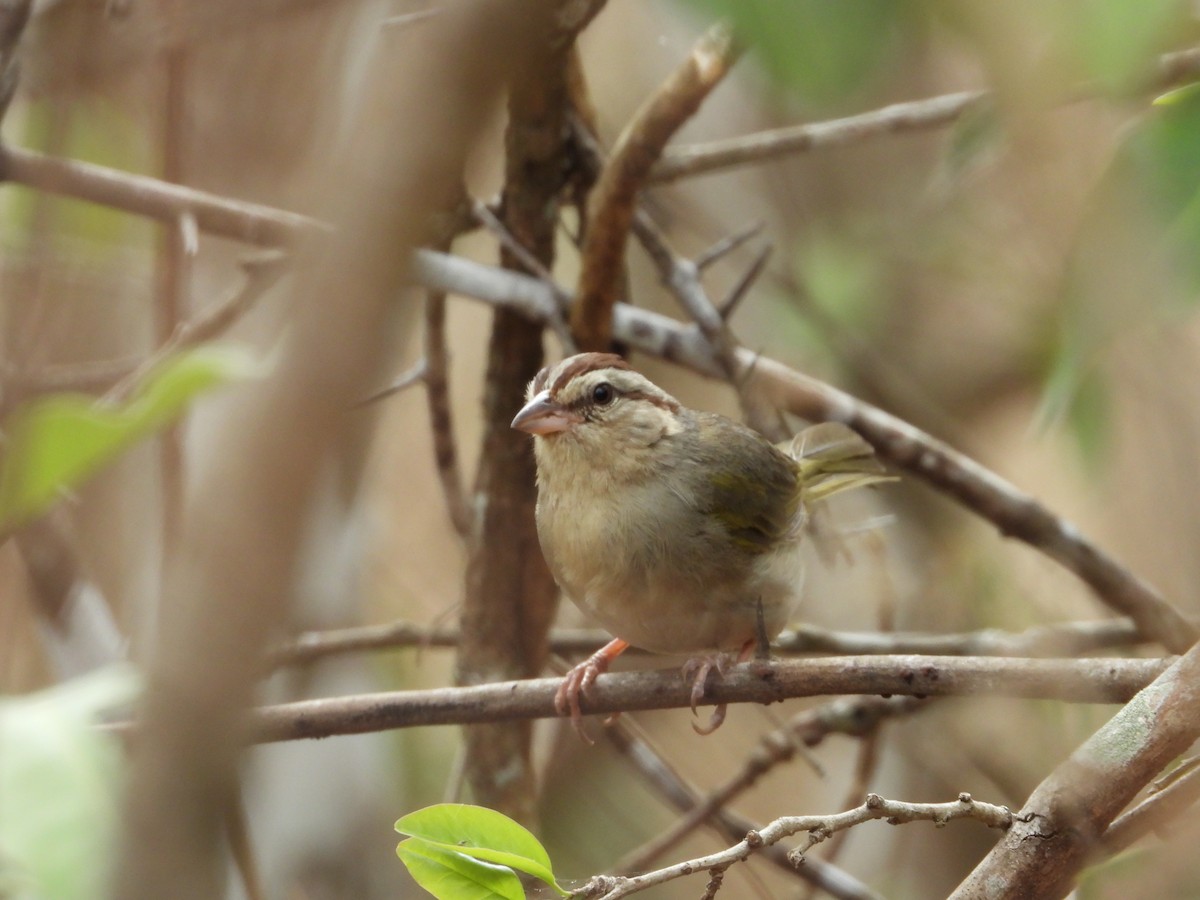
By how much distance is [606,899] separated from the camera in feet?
6.48

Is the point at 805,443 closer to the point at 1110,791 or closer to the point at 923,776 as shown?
the point at 1110,791

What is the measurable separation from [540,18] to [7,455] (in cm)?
70

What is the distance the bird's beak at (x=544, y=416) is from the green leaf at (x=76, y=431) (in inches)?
88.1

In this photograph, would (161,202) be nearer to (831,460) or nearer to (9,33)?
(9,33)

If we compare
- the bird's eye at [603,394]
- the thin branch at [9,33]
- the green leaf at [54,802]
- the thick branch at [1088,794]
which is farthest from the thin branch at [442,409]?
the green leaf at [54,802]

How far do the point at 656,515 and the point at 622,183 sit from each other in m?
0.93

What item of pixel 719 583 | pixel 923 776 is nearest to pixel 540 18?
pixel 719 583

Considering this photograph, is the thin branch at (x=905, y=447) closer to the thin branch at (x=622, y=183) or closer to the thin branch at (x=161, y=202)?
the thin branch at (x=622, y=183)

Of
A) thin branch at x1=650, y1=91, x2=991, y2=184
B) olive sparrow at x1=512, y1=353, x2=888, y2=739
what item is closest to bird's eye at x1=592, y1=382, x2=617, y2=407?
olive sparrow at x1=512, y1=353, x2=888, y2=739

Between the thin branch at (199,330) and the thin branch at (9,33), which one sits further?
the thin branch at (199,330)

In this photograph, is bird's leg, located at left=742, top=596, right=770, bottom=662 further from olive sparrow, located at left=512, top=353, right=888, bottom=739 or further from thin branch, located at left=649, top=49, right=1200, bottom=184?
thin branch, located at left=649, top=49, right=1200, bottom=184

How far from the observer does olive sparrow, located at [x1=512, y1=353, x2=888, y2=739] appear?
3.28m

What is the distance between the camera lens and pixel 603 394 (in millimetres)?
3580

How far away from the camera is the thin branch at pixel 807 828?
1.98 m
